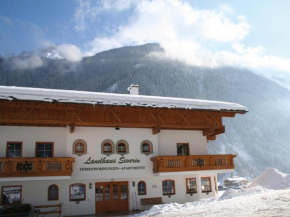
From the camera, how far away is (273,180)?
111ft

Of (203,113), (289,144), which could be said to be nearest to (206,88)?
(289,144)

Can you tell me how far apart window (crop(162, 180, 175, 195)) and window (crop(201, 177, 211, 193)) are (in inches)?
94.5

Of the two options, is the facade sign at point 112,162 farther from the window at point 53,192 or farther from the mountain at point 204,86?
the mountain at point 204,86

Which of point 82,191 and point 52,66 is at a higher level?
point 52,66

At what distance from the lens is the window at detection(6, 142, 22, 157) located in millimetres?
18719

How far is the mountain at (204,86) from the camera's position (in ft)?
450

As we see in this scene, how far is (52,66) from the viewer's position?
7101 inches

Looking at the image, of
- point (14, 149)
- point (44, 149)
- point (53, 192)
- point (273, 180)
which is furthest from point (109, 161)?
→ point (273, 180)

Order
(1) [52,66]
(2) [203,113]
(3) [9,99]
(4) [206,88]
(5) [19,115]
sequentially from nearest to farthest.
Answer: (3) [9,99]
(5) [19,115]
(2) [203,113]
(4) [206,88]
(1) [52,66]

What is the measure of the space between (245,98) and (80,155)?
524 feet

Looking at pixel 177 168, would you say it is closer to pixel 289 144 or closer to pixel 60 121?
pixel 60 121

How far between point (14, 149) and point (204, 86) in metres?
157

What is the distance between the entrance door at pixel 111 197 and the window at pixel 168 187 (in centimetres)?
279

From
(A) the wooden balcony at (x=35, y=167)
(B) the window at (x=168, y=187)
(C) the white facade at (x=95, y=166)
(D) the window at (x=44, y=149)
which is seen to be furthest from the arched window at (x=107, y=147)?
(B) the window at (x=168, y=187)
